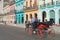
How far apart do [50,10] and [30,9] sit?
10.8m

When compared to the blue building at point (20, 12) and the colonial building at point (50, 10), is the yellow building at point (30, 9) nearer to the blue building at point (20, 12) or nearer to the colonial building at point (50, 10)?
the colonial building at point (50, 10)

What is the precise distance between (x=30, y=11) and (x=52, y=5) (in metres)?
13.5

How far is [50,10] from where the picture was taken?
4400 centimetres

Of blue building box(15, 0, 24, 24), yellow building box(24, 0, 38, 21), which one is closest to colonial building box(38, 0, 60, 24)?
yellow building box(24, 0, 38, 21)

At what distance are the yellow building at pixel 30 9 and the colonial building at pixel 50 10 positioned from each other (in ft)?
8.11

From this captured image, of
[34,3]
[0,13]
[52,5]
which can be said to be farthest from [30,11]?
[0,13]

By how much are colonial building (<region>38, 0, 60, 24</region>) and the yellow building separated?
8.11 feet

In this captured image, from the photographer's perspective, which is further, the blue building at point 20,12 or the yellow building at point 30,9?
the blue building at point 20,12

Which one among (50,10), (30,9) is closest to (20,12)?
(30,9)

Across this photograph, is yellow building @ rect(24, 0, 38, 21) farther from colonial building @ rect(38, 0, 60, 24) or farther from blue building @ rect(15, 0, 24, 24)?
blue building @ rect(15, 0, 24, 24)

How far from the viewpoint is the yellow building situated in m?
51.0

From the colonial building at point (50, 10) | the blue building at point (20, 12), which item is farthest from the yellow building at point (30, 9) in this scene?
the blue building at point (20, 12)

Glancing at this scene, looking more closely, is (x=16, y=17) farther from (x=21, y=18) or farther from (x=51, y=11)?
(x=51, y=11)

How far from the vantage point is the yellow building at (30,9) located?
2007 inches
